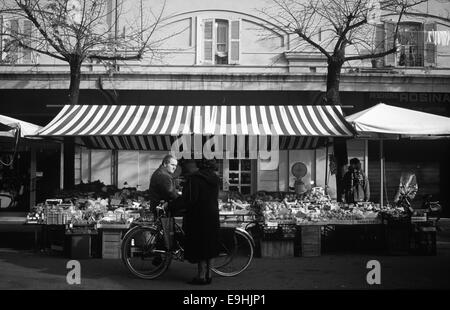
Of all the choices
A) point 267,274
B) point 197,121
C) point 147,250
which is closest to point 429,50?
point 197,121

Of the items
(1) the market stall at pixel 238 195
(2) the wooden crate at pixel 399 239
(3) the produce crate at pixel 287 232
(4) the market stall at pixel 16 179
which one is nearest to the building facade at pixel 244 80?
(4) the market stall at pixel 16 179

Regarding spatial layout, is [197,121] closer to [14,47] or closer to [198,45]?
[14,47]

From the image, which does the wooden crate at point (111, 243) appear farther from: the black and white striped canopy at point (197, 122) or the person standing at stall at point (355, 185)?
the person standing at stall at point (355, 185)

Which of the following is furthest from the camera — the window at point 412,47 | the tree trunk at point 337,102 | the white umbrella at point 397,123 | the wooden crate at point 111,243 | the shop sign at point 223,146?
the window at point 412,47

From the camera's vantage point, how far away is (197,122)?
1138 centimetres

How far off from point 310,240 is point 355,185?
269 centimetres

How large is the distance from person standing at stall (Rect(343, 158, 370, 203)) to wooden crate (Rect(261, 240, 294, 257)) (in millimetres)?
2789

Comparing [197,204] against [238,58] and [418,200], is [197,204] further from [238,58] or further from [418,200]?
[418,200]

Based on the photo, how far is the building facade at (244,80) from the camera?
637 inches

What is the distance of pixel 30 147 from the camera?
55.5ft

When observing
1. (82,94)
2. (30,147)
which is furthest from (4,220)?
(82,94)

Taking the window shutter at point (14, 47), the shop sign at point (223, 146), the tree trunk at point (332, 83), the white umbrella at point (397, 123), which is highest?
the window shutter at point (14, 47)

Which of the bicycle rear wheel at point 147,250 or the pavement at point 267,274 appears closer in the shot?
the pavement at point 267,274

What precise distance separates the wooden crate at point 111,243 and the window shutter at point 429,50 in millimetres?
11489
